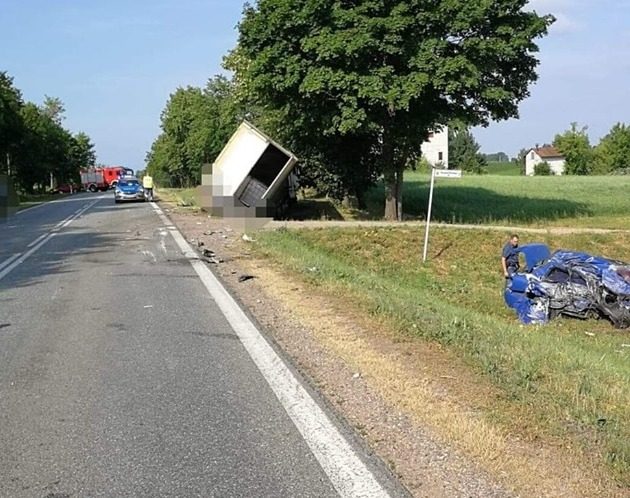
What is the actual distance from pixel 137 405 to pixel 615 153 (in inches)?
4577

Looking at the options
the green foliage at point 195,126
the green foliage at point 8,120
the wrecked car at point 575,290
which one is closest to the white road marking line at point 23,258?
the wrecked car at point 575,290

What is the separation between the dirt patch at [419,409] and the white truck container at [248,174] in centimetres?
1450

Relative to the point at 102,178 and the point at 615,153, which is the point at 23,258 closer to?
the point at 102,178

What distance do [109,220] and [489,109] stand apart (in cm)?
1447

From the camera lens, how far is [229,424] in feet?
16.8

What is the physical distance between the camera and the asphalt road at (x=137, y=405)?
13.8ft

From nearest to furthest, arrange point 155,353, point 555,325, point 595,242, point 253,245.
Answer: point 155,353
point 555,325
point 253,245
point 595,242

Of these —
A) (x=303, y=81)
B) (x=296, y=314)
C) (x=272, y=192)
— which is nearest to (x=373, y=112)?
(x=303, y=81)

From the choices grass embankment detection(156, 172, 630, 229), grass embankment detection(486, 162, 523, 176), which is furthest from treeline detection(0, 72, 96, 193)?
grass embankment detection(486, 162, 523, 176)

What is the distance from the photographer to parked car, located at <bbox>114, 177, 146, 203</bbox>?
1725 inches

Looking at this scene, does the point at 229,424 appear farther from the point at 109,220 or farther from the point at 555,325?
the point at 109,220

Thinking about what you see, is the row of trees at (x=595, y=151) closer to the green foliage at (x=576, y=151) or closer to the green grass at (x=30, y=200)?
the green foliage at (x=576, y=151)

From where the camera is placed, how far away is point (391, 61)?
85.0 feet

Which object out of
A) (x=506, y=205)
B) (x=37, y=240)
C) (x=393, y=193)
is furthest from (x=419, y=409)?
(x=506, y=205)
